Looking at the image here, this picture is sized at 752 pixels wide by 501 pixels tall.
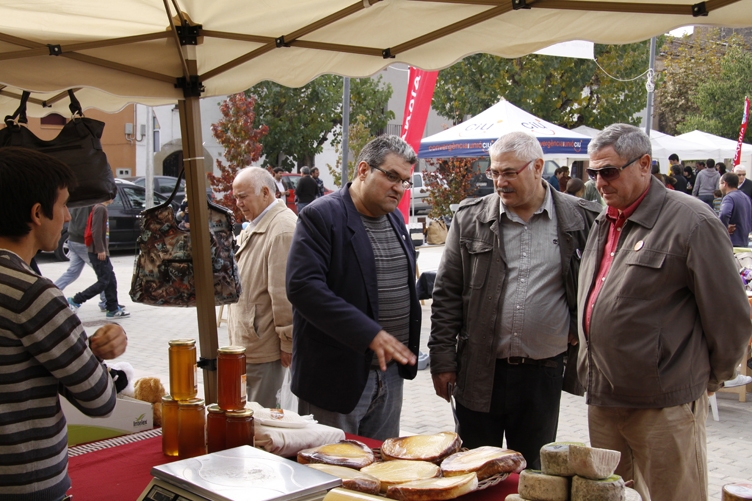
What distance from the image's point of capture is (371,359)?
3041mm

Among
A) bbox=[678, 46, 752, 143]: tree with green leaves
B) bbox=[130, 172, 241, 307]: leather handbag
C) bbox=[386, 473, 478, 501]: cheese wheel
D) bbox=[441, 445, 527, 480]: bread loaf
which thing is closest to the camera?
bbox=[386, 473, 478, 501]: cheese wheel

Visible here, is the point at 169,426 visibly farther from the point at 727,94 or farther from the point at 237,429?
the point at 727,94

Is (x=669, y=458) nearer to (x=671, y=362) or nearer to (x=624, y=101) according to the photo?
(x=671, y=362)

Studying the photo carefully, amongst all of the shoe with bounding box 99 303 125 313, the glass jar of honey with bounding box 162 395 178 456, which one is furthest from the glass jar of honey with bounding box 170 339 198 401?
the shoe with bounding box 99 303 125 313

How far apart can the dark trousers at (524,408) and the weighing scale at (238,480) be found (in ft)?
4.93

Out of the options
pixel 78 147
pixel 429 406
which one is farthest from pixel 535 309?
pixel 429 406

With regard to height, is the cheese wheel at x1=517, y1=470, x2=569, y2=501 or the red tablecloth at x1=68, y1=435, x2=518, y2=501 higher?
the cheese wheel at x1=517, y1=470, x2=569, y2=501

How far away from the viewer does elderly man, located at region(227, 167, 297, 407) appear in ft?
13.2

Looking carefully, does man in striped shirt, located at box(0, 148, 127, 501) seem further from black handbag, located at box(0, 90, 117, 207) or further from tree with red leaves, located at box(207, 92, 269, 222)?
tree with red leaves, located at box(207, 92, 269, 222)

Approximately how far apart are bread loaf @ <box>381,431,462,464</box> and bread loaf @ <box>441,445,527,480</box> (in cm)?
5

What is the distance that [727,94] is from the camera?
28.8 m

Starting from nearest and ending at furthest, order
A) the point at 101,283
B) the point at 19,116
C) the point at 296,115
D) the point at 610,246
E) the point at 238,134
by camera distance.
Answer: the point at 610,246
the point at 19,116
the point at 101,283
the point at 238,134
the point at 296,115

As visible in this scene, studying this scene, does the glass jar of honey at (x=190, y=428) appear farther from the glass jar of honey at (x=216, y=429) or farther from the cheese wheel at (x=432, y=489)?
the cheese wheel at (x=432, y=489)

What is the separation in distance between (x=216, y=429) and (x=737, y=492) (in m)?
1.43
